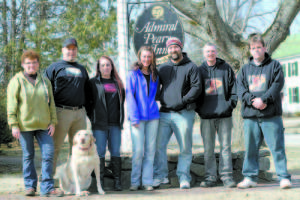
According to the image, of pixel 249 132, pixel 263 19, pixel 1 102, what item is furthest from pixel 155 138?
pixel 263 19

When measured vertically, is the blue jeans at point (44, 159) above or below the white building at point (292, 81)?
below

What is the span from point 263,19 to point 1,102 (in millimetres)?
15461

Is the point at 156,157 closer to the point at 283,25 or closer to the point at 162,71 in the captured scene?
the point at 162,71

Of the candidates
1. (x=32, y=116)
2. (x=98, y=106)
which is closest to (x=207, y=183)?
(x=98, y=106)

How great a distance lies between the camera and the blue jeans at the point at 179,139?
18.0ft

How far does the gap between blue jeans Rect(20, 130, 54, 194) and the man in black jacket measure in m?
0.29

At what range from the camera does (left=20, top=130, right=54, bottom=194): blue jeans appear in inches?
199

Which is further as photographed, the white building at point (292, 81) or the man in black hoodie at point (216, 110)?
the white building at point (292, 81)

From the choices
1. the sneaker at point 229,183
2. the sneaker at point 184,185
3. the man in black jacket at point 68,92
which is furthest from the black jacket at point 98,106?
the sneaker at point 229,183

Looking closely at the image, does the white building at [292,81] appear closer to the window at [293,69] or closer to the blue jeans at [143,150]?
the window at [293,69]

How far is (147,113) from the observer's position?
543 centimetres

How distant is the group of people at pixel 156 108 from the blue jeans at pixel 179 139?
0.05ft

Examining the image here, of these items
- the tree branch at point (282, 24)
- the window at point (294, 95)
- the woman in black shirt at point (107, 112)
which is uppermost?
the tree branch at point (282, 24)

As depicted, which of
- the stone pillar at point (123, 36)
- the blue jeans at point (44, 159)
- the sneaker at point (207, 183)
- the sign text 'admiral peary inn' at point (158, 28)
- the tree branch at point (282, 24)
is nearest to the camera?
the blue jeans at point (44, 159)
